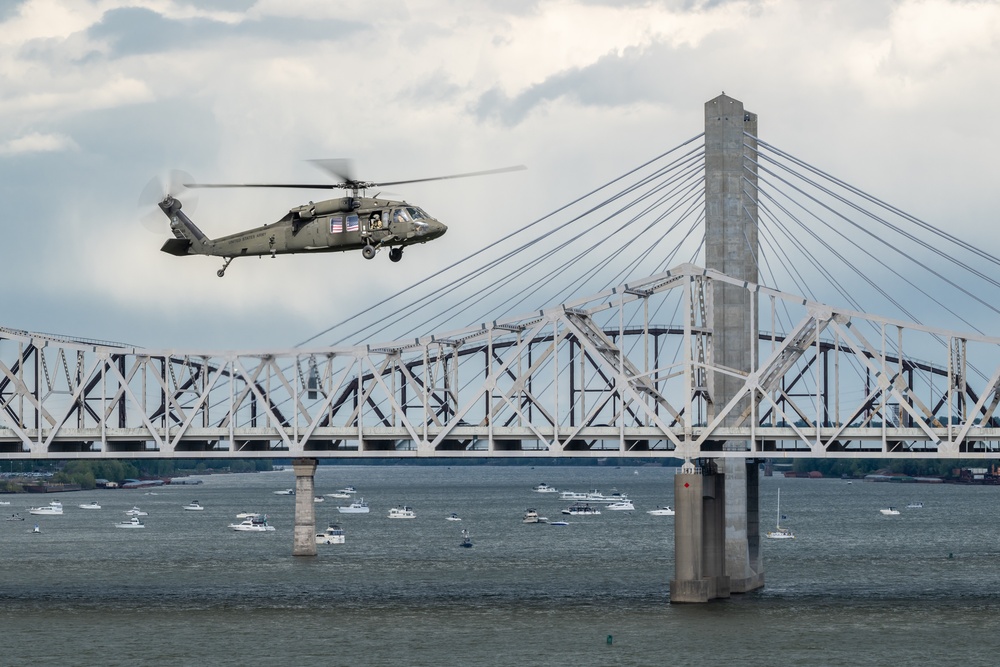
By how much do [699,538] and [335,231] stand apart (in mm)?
27893

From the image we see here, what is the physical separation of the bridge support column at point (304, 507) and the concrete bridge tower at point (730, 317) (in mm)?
42081

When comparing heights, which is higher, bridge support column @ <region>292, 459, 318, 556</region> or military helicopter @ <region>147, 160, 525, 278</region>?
military helicopter @ <region>147, 160, 525, 278</region>

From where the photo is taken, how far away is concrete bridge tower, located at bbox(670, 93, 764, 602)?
339 feet

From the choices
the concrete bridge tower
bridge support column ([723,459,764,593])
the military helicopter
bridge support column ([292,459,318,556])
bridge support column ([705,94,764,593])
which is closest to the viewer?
the military helicopter

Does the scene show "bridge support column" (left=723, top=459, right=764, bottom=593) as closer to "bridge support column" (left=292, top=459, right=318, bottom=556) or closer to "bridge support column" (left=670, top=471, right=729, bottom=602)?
"bridge support column" (left=670, top=471, right=729, bottom=602)

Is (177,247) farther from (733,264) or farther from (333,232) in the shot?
(733,264)

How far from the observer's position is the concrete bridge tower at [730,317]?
103m

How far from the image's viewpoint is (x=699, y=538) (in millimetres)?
97000

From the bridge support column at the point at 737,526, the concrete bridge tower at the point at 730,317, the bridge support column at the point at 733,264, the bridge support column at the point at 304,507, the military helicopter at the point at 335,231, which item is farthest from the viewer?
the bridge support column at the point at 304,507

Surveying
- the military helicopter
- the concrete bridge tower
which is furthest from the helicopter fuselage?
the concrete bridge tower

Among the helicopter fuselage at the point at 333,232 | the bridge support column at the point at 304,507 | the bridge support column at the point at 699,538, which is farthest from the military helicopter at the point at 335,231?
the bridge support column at the point at 304,507

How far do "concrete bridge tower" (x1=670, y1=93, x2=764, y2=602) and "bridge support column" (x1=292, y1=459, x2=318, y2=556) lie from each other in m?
42.1

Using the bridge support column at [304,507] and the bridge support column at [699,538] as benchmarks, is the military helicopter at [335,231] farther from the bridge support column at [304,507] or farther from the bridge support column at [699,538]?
the bridge support column at [304,507]

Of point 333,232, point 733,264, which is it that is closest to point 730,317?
point 733,264
